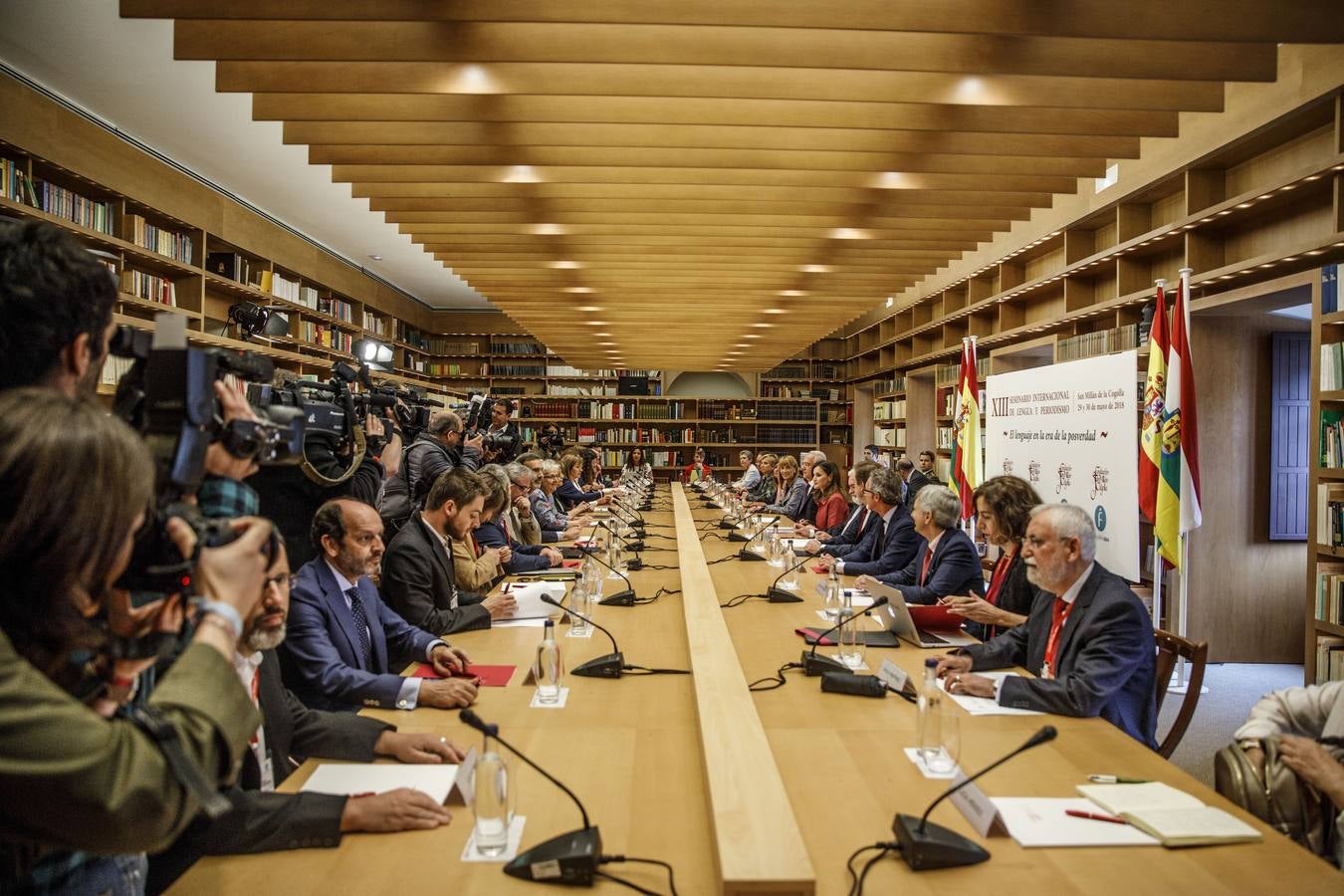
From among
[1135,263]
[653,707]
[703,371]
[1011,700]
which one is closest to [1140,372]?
[1135,263]

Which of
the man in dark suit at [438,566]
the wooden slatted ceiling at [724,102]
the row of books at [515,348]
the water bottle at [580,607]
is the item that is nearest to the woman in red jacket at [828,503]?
the wooden slatted ceiling at [724,102]

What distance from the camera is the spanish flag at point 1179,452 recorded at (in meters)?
4.35

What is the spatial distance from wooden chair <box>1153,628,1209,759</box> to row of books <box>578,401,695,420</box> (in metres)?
11.3

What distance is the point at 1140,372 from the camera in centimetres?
542

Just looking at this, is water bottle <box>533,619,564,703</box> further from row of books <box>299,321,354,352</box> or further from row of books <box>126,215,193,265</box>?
row of books <box>299,321,354,352</box>

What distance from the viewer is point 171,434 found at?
3.78 feet

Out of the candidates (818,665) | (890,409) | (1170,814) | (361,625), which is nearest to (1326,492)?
(818,665)

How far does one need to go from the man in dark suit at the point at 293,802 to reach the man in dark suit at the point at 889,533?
10.5 feet

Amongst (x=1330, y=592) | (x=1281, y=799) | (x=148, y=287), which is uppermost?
(x=148, y=287)

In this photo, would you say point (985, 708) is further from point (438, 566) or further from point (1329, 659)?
point (1329, 659)

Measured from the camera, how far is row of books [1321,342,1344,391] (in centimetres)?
397

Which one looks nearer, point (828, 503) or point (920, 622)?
point (920, 622)

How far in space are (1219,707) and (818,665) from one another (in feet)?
10.5

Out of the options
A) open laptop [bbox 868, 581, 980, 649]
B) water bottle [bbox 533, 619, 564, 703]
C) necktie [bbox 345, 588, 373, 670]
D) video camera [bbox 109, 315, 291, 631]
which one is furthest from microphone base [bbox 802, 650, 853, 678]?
video camera [bbox 109, 315, 291, 631]
